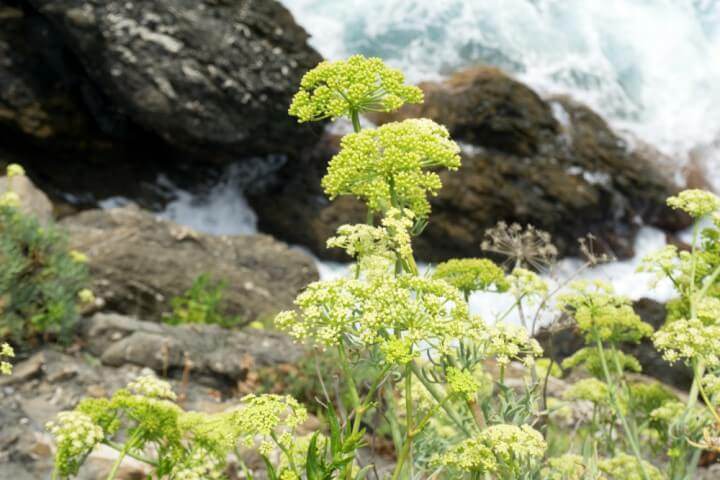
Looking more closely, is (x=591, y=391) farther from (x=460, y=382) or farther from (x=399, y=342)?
(x=399, y=342)

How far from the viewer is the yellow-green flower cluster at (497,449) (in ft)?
6.30

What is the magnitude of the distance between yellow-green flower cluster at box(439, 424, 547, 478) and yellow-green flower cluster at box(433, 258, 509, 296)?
2.26 ft

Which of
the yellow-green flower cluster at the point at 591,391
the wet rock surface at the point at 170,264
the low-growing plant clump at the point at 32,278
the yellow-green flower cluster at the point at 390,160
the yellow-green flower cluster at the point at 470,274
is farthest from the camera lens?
the wet rock surface at the point at 170,264

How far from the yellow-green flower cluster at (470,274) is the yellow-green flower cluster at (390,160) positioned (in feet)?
1.51

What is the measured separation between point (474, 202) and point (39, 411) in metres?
9.74

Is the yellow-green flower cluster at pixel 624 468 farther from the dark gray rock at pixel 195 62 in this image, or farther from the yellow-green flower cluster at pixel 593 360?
the dark gray rock at pixel 195 62

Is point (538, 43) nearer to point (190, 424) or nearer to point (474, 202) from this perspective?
point (474, 202)

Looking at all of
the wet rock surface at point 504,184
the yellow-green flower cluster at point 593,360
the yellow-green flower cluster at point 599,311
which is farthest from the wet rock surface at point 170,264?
the yellow-green flower cluster at point 599,311

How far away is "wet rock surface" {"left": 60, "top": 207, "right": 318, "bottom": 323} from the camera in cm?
806

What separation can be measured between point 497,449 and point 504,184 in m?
11.9

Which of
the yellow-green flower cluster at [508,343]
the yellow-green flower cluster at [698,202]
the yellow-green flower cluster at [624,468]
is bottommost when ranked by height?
the yellow-green flower cluster at [624,468]

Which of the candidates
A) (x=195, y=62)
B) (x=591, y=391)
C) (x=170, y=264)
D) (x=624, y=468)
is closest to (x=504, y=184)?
(x=195, y=62)

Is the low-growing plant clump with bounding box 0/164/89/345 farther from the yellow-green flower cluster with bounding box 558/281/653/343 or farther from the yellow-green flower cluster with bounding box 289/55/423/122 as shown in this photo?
the yellow-green flower cluster with bounding box 558/281/653/343

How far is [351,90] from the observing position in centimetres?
221
